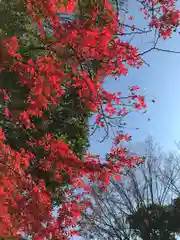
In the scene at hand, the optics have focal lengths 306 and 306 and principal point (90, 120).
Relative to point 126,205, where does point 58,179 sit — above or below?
below

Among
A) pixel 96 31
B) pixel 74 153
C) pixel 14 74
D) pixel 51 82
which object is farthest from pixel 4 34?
pixel 74 153

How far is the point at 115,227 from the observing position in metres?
15.6

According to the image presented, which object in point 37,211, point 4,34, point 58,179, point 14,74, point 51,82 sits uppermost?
point 4,34

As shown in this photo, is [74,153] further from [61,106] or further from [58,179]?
[61,106]

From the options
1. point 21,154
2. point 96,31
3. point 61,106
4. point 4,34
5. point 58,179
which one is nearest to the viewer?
point 96,31

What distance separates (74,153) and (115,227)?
784cm

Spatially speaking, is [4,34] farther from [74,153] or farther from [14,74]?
[74,153]

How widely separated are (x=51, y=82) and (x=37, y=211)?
11.2 feet

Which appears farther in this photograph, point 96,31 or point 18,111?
point 18,111

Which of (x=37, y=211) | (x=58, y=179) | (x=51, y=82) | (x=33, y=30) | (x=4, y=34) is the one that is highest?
(x=33, y=30)

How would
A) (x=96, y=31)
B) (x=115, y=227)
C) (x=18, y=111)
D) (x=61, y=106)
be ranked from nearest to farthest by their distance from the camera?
(x=96, y=31), (x=18, y=111), (x=61, y=106), (x=115, y=227)

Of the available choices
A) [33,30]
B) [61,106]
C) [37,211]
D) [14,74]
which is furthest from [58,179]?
[33,30]

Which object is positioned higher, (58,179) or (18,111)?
(18,111)

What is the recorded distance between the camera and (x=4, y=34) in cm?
695
